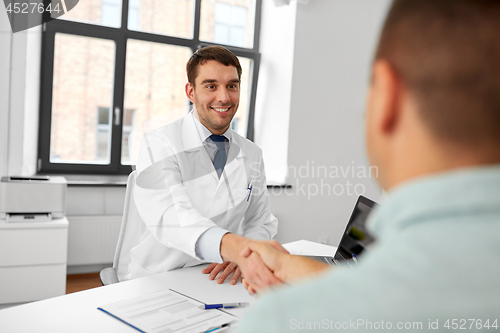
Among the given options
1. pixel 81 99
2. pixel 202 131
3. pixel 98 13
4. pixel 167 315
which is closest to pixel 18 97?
pixel 81 99

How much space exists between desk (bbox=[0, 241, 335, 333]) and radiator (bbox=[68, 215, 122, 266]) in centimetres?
201

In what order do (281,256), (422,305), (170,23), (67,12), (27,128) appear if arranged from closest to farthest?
1. (422,305)
2. (281,256)
3. (27,128)
4. (67,12)
5. (170,23)

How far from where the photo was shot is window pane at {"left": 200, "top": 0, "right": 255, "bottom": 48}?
3902 mm

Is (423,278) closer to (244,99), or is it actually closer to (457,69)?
(457,69)

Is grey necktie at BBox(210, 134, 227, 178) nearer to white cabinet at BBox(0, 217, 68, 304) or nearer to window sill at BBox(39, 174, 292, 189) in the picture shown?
white cabinet at BBox(0, 217, 68, 304)

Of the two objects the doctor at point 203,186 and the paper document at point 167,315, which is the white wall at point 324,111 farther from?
the paper document at point 167,315

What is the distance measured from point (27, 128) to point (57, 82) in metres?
0.56

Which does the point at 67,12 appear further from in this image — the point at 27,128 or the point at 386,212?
the point at 386,212

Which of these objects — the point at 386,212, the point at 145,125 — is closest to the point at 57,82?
the point at 145,125

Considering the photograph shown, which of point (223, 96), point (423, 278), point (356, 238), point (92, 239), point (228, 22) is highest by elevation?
point (228, 22)

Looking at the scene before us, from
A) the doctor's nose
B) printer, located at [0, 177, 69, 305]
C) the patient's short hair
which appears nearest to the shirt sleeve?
the doctor's nose

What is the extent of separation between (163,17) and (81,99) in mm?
1046

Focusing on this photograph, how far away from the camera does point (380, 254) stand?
0.33m

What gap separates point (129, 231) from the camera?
175 centimetres
